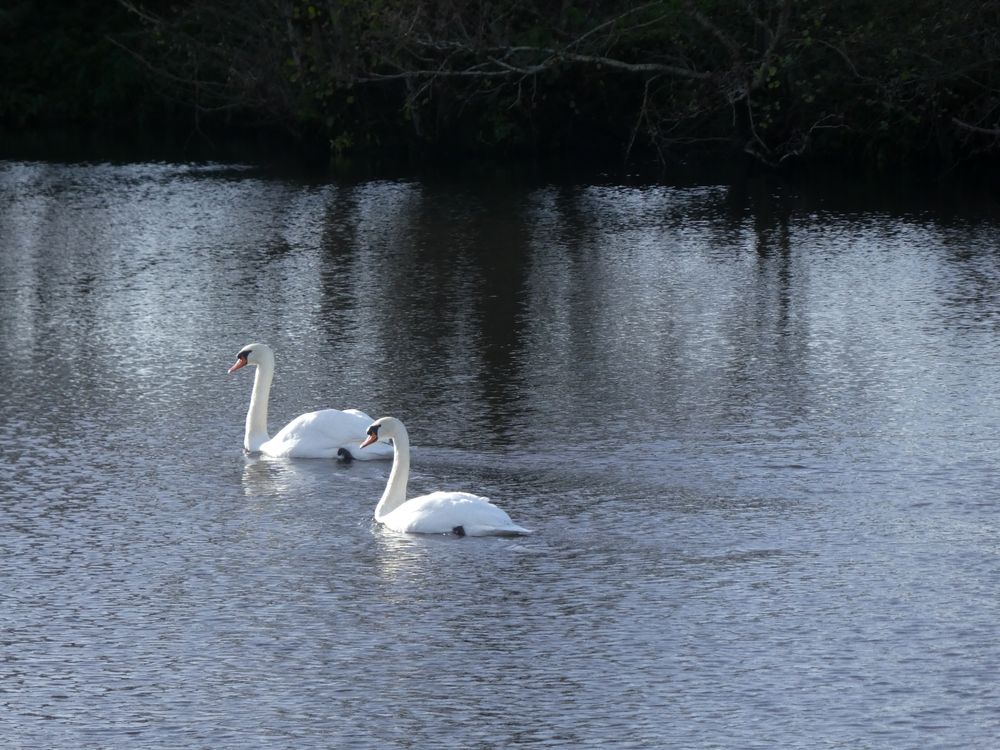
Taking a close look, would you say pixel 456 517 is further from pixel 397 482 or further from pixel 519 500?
pixel 519 500

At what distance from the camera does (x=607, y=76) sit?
34.0m

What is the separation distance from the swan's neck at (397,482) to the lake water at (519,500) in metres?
0.13

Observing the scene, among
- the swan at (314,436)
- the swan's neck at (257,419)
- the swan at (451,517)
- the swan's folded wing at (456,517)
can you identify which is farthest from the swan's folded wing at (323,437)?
the swan's folded wing at (456,517)

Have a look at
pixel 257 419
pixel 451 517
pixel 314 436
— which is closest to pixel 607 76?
pixel 257 419

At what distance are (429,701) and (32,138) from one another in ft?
102

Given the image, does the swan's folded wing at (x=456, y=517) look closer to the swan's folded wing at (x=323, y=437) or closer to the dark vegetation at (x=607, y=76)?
the swan's folded wing at (x=323, y=437)

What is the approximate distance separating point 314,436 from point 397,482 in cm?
144

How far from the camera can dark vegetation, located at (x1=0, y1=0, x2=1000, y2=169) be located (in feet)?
97.2

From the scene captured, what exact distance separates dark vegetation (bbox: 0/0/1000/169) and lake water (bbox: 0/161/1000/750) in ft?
27.7

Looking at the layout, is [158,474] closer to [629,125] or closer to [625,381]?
[625,381]

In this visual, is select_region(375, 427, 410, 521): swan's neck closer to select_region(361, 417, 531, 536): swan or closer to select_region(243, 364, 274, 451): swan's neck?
select_region(361, 417, 531, 536): swan

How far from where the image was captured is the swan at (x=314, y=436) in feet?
39.8

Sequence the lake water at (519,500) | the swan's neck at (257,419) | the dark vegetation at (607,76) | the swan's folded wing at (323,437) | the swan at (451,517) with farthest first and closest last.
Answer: the dark vegetation at (607,76)
the swan's neck at (257,419)
the swan's folded wing at (323,437)
the swan at (451,517)
the lake water at (519,500)

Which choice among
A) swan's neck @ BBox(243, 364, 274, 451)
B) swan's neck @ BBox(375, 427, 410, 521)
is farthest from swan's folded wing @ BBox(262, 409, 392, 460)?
swan's neck @ BBox(375, 427, 410, 521)
